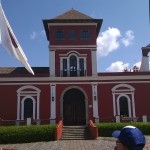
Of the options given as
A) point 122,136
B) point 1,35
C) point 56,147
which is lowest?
point 56,147

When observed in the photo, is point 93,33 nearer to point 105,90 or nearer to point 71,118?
point 105,90

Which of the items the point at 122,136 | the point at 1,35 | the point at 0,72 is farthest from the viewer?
the point at 0,72

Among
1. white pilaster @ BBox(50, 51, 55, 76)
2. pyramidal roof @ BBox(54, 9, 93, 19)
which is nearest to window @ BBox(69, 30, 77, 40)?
pyramidal roof @ BBox(54, 9, 93, 19)

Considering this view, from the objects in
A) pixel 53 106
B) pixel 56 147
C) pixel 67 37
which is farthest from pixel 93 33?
pixel 56 147

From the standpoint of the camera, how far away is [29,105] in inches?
1124

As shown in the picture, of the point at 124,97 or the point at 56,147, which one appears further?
the point at 124,97

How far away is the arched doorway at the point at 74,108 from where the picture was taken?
95.1 ft

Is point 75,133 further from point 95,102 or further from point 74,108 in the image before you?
point 74,108

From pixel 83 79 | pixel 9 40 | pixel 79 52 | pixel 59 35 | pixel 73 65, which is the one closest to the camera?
pixel 9 40

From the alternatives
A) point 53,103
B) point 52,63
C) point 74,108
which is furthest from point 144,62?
point 53,103

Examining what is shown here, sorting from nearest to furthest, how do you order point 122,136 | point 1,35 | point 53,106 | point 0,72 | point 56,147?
point 122,136 < point 1,35 < point 56,147 < point 53,106 < point 0,72

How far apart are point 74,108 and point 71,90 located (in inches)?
68.2

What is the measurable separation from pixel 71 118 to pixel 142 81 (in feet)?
24.8

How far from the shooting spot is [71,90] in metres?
29.5
